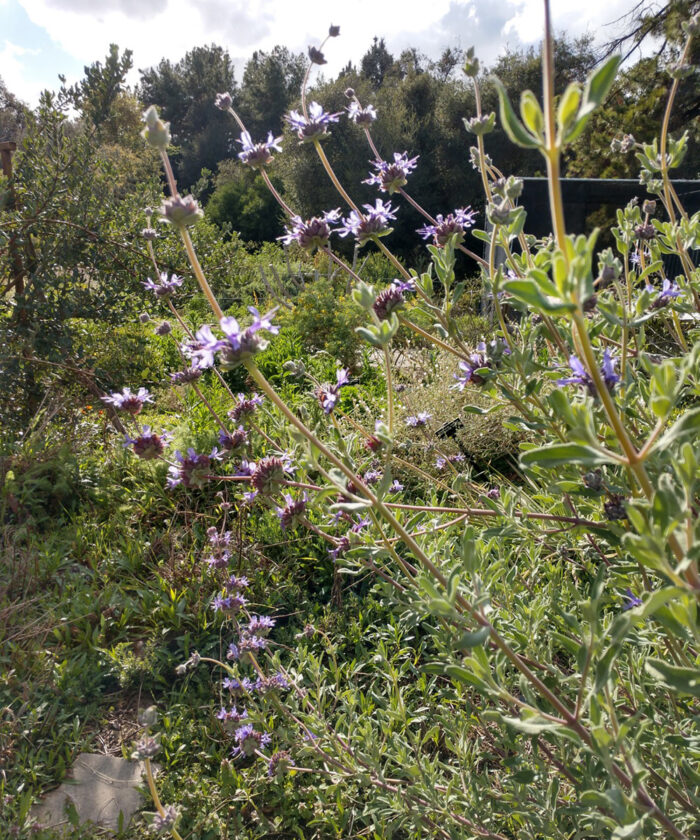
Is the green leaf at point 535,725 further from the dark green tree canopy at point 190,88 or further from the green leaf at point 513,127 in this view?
the dark green tree canopy at point 190,88

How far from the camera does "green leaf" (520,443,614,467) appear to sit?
0.68 m

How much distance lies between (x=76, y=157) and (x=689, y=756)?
4336 millimetres

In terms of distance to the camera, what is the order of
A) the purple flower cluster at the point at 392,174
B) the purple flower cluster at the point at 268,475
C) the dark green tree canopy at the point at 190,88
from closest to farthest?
the purple flower cluster at the point at 268,475, the purple flower cluster at the point at 392,174, the dark green tree canopy at the point at 190,88

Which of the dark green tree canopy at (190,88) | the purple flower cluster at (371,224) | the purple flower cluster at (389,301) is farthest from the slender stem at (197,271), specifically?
the dark green tree canopy at (190,88)

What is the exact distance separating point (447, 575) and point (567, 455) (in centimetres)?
74

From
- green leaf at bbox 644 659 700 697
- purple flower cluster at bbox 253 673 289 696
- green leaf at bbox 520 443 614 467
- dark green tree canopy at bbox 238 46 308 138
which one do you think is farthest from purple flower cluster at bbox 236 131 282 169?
dark green tree canopy at bbox 238 46 308 138

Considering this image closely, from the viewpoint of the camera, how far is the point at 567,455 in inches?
28.4

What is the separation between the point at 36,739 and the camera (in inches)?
82.0

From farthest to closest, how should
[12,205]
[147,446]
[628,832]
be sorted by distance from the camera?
[12,205], [147,446], [628,832]

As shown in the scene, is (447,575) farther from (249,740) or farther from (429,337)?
(249,740)

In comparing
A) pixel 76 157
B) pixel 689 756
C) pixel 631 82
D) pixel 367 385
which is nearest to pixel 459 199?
pixel 631 82

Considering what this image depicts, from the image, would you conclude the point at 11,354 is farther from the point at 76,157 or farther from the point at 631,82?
the point at 631,82

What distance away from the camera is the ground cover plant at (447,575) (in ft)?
2.53

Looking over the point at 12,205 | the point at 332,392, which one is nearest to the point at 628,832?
the point at 332,392
